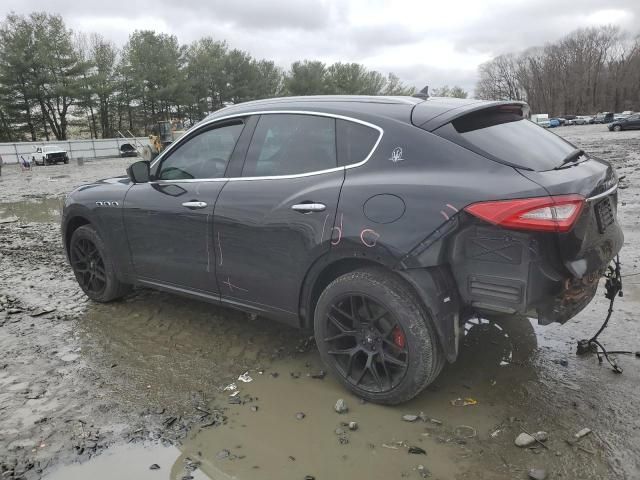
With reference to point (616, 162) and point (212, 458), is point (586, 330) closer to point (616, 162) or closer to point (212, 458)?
point (212, 458)

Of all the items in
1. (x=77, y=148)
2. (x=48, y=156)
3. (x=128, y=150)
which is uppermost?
(x=77, y=148)

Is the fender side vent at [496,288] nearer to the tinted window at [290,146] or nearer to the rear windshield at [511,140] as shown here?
the rear windshield at [511,140]

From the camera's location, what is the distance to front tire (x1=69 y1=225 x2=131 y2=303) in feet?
15.9

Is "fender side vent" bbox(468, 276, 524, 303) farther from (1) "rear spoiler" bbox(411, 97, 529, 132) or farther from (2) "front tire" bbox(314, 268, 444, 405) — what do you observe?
(1) "rear spoiler" bbox(411, 97, 529, 132)

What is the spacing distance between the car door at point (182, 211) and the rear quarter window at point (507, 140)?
1650 millimetres

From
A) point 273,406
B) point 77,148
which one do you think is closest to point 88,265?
point 273,406

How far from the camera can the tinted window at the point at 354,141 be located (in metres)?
3.21

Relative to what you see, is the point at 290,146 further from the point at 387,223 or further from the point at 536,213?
the point at 536,213

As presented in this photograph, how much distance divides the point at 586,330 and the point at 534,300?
171cm

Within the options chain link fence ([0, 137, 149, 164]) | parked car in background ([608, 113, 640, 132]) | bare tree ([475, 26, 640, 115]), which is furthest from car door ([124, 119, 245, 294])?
bare tree ([475, 26, 640, 115])

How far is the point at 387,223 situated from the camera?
116 inches

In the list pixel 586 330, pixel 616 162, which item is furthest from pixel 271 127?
pixel 616 162

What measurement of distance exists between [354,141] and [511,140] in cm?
93

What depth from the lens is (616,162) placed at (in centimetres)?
1562
